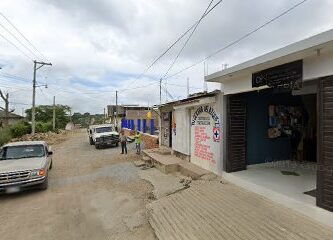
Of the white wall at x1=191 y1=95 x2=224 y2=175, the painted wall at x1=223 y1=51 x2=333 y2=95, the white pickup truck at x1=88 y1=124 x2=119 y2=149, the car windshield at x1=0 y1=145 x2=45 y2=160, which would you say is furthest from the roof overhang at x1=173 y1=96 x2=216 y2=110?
the white pickup truck at x1=88 y1=124 x2=119 y2=149

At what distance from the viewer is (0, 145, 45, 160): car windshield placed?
10.2m

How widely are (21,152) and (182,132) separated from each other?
7103mm

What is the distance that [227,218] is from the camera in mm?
5953

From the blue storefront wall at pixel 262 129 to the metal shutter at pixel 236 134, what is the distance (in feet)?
1.20

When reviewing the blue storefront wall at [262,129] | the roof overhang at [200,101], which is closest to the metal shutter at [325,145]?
the blue storefront wall at [262,129]

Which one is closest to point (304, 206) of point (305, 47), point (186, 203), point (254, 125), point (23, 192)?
point (186, 203)

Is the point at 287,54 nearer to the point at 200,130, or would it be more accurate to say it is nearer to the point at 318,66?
the point at 318,66

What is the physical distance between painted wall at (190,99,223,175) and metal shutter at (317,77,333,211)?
412cm

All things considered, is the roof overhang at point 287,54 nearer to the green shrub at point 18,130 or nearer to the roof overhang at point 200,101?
the roof overhang at point 200,101

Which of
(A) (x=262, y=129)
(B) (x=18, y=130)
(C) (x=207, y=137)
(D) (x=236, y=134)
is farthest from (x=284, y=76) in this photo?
(B) (x=18, y=130)

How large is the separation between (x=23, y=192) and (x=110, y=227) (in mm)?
4836

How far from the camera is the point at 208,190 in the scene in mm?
8133

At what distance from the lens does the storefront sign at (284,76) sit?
604 cm

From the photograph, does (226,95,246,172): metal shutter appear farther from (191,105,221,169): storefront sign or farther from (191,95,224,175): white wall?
(191,105,221,169): storefront sign
